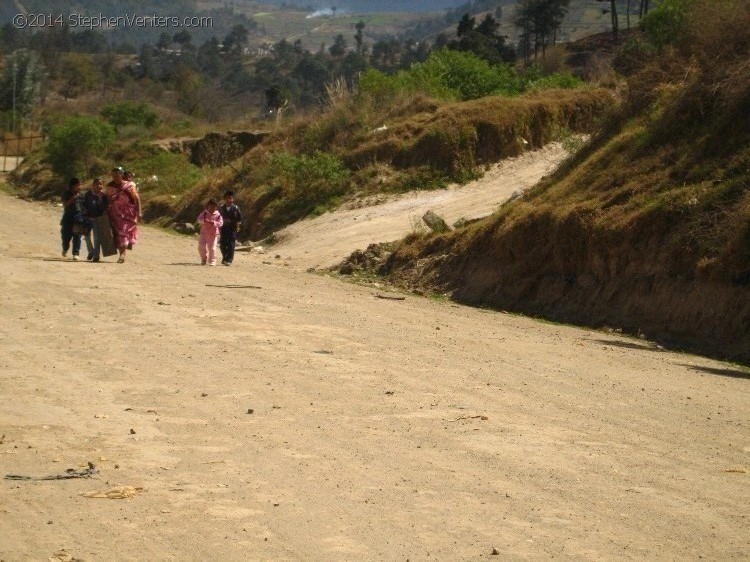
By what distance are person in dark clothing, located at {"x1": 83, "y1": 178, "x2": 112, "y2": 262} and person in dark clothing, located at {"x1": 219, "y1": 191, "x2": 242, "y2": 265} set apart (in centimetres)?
275

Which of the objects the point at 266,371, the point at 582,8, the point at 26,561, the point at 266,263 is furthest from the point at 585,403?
the point at 582,8

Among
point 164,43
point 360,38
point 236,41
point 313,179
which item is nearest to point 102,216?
point 313,179

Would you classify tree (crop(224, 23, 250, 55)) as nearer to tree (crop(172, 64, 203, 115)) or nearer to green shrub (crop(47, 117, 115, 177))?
tree (crop(172, 64, 203, 115))

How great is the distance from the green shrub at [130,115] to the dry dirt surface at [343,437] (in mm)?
46804

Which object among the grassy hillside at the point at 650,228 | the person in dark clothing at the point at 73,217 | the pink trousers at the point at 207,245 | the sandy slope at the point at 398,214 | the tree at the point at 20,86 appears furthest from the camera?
the tree at the point at 20,86

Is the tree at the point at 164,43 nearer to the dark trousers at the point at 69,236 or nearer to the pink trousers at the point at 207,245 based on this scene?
the pink trousers at the point at 207,245

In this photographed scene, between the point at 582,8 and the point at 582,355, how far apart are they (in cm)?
17097

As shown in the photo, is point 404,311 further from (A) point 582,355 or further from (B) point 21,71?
(B) point 21,71

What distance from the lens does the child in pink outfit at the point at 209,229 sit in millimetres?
22969

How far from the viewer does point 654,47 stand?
3459cm

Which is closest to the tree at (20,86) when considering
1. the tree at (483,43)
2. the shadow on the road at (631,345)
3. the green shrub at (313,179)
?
the tree at (483,43)

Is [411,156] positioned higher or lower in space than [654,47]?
lower

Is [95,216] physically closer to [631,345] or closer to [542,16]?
[631,345]

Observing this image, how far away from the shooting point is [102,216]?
21438 mm
